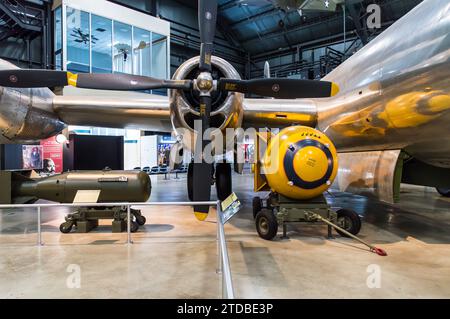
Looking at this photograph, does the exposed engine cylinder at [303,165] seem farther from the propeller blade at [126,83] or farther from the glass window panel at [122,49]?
the glass window panel at [122,49]

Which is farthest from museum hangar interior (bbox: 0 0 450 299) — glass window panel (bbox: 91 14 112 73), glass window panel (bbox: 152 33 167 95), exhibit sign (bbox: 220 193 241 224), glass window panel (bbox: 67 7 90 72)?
glass window panel (bbox: 152 33 167 95)

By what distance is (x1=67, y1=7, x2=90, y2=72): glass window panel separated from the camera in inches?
547

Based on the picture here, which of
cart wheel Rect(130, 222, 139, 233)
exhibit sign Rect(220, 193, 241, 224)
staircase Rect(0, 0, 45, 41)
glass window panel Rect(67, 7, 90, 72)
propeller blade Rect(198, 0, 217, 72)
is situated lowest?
cart wheel Rect(130, 222, 139, 233)

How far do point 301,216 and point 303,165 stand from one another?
2.47 feet

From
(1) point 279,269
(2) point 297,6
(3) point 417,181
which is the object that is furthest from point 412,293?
(2) point 297,6

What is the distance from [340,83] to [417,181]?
2.40 meters

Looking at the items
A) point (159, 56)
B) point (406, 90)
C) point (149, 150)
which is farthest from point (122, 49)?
point (406, 90)

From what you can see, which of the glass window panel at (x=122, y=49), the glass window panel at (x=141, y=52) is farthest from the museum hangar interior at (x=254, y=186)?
the glass window panel at (x=141, y=52)

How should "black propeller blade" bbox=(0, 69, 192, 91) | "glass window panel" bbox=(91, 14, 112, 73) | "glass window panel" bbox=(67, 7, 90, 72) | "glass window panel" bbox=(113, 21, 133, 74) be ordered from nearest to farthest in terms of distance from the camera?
1. "black propeller blade" bbox=(0, 69, 192, 91)
2. "glass window panel" bbox=(67, 7, 90, 72)
3. "glass window panel" bbox=(91, 14, 112, 73)
4. "glass window panel" bbox=(113, 21, 133, 74)

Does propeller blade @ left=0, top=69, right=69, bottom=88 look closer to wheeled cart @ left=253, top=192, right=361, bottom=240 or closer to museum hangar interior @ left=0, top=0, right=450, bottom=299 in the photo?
museum hangar interior @ left=0, top=0, right=450, bottom=299

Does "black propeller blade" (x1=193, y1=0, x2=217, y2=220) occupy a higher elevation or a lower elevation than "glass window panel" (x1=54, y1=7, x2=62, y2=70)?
lower

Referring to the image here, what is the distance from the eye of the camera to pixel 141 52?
658 inches

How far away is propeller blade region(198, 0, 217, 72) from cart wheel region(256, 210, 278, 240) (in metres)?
2.52

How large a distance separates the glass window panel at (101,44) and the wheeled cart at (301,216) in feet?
44.2
